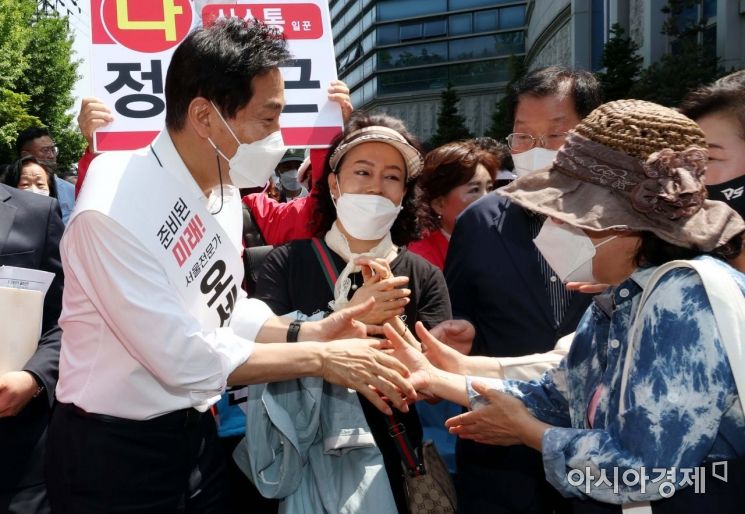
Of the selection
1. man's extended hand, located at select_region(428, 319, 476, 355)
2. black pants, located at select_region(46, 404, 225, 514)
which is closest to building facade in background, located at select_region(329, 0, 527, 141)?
man's extended hand, located at select_region(428, 319, 476, 355)

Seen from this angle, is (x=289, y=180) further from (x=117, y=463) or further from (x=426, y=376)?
(x=117, y=463)

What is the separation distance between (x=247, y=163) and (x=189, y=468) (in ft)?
3.46

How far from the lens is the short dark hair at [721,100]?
119 inches

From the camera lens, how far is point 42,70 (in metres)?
27.5

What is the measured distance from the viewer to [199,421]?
94.8 inches

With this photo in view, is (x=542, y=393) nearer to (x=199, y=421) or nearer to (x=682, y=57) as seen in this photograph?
(x=199, y=421)

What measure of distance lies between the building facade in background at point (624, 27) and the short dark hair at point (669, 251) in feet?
59.2

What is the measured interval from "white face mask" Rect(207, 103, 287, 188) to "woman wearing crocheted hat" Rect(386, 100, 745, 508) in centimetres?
98

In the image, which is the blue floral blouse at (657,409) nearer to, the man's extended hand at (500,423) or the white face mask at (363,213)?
the man's extended hand at (500,423)

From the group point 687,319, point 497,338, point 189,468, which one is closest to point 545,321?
point 497,338

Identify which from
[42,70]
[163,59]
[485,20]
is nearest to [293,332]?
[163,59]

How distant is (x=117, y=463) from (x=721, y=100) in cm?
269

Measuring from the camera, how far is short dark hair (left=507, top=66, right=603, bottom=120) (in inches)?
129

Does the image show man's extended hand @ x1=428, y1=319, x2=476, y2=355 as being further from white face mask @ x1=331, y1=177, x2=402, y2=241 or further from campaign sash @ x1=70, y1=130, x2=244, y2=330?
campaign sash @ x1=70, y1=130, x2=244, y2=330
